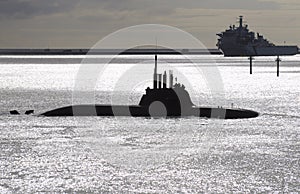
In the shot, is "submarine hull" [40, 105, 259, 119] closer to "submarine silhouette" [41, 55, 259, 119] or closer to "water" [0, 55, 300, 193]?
"submarine silhouette" [41, 55, 259, 119]

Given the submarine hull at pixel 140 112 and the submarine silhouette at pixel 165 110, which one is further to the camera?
the submarine silhouette at pixel 165 110

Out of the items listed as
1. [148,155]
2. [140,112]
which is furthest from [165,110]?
[148,155]

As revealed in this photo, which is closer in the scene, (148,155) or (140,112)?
(148,155)

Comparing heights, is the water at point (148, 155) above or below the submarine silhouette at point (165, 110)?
below

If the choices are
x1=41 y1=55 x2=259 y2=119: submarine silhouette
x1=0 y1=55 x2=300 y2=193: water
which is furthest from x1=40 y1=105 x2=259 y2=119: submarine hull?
x1=0 y1=55 x2=300 y2=193: water

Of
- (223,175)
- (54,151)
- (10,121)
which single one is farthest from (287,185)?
(10,121)

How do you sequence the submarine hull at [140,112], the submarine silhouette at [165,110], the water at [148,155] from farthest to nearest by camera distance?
the submarine silhouette at [165,110]
the submarine hull at [140,112]
the water at [148,155]

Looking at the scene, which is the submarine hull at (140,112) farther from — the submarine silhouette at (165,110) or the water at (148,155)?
the water at (148,155)

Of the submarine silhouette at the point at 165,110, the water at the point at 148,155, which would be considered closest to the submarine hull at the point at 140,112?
the submarine silhouette at the point at 165,110

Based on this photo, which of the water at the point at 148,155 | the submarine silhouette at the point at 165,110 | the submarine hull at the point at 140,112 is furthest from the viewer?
the submarine silhouette at the point at 165,110

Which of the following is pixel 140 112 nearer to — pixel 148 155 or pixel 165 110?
pixel 165 110

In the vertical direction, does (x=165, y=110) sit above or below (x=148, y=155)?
above

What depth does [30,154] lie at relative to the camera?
4922 centimetres

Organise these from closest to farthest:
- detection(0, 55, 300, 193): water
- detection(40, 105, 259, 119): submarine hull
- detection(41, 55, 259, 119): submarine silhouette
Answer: detection(0, 55, 300, 193): water, detection(40, 105, 259, 119): submarine hull, detection(41, 55, 259, 119): submarine silhouette
